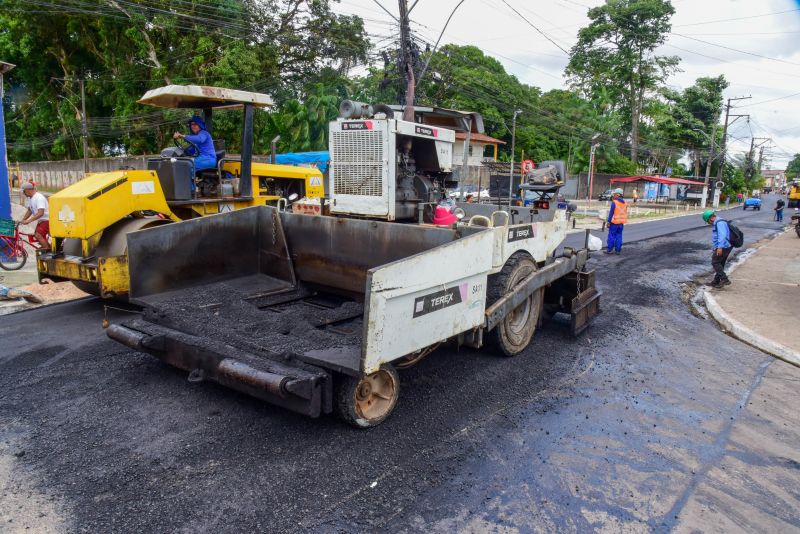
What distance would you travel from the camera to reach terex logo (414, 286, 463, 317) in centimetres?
361

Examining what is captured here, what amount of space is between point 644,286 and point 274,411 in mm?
7359

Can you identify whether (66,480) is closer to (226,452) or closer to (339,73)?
(226,452)

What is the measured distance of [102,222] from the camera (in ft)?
21.0

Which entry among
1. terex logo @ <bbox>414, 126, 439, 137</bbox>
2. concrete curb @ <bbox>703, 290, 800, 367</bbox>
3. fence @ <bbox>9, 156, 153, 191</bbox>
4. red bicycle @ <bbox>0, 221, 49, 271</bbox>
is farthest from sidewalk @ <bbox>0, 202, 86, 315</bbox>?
fence @ <bbox>9, 156, 153, 191</bbox>

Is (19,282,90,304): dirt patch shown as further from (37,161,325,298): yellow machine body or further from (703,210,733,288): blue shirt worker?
(703,210,733,288): blue shirt worker

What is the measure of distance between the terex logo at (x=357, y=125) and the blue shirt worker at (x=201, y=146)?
10.0 ft

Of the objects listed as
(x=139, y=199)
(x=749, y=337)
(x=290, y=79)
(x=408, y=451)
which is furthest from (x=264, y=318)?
(x=290, y=79)

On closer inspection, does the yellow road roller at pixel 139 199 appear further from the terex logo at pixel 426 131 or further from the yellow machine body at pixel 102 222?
the terex logo at pixel 426 131

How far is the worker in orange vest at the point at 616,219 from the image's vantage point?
12453 millimetres

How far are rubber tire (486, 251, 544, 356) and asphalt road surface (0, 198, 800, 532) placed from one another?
0.16m

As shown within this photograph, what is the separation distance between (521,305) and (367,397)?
228cm

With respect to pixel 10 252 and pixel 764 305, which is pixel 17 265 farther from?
pixel 764 305

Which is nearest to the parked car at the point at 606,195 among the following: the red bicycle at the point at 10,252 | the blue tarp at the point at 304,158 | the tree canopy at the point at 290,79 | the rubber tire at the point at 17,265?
the tree canopy at the point at 290,79

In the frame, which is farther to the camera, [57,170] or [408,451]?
[57,170]
